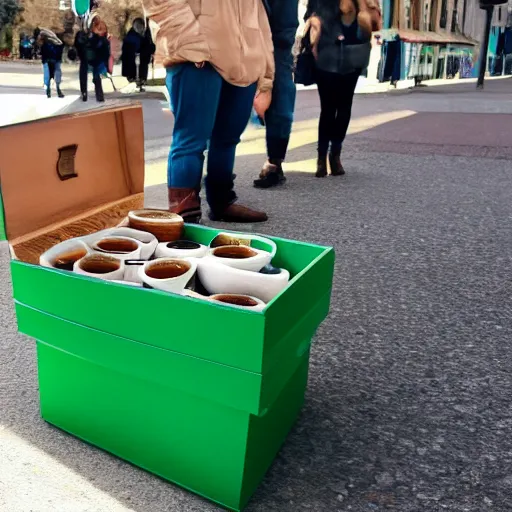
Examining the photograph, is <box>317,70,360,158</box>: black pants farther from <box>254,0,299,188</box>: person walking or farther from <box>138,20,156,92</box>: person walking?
<box>138,20,156,92</box>: person walking

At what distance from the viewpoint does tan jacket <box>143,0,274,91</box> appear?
2742 mm

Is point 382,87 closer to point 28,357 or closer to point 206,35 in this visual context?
point 206,35

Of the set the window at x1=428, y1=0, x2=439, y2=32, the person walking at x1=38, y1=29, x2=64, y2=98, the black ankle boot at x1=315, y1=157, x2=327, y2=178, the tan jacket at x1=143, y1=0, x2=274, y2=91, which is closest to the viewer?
the tan jacket at x1=143, y1=0, x2=274, y2=91

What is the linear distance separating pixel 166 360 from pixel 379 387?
88cm

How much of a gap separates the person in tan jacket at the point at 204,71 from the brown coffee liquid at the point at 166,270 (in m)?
1.50

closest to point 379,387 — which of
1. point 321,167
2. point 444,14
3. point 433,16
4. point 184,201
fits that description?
point 184,201

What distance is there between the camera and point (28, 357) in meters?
2.09

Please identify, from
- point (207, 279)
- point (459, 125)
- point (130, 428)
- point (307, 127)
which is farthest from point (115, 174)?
point (459, 125)

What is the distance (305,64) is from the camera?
459cm

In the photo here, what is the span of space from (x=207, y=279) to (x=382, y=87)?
1654cm

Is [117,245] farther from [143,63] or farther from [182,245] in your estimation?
[143,63]

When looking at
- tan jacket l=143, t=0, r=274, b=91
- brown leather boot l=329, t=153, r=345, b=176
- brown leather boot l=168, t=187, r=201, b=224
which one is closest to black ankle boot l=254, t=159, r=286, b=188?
brown leather boot l=329, t=153, r=345, b=176

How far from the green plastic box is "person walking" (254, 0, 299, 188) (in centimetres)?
265

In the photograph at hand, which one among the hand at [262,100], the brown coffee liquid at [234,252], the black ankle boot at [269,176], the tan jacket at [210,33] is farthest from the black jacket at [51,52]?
the brown coffee liquid at [234,252]
